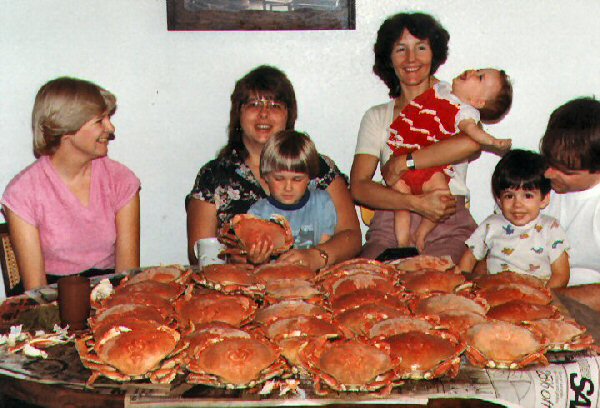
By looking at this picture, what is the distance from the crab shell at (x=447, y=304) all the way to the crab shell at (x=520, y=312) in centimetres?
3

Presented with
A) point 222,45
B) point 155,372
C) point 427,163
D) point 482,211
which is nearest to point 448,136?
point 427,163

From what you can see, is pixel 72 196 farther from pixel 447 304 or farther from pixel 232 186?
pixel 447 304

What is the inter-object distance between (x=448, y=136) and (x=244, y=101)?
89cm

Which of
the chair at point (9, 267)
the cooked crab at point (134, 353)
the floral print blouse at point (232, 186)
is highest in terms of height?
the floral print blouse at point (232, 186)

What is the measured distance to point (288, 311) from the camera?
198 centimetres

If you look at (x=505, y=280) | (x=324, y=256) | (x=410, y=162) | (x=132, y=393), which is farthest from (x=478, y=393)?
(x=410, y=162)

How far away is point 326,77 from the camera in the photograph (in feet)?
12.5

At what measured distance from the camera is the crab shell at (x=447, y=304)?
6.52ft

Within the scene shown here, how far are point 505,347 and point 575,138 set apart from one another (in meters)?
1.43

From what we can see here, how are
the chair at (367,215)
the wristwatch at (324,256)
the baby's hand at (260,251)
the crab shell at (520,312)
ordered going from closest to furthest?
the crab shell at (520,312) → the baby's hand at (260,251) → the wristwatch at (324,256) → the chair at (367,215)

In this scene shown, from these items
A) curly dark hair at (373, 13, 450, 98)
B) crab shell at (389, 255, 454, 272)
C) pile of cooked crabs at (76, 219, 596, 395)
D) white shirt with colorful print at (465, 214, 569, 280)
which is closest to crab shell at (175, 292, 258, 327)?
pile of cooked crabs at (76, 219, 596, 395)

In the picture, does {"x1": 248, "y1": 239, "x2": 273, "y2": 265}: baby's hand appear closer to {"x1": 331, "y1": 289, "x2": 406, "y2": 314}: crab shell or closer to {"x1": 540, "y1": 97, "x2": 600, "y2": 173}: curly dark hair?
{"x1": 331, "y1": 289, "x2": 406, "y2": 314}: crab shell

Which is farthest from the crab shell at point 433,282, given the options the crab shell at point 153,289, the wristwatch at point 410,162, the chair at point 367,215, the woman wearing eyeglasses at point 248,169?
the chair at point 367,215

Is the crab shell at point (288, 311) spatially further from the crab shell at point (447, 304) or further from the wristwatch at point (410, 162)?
the wristwatch at point (410, 162)
